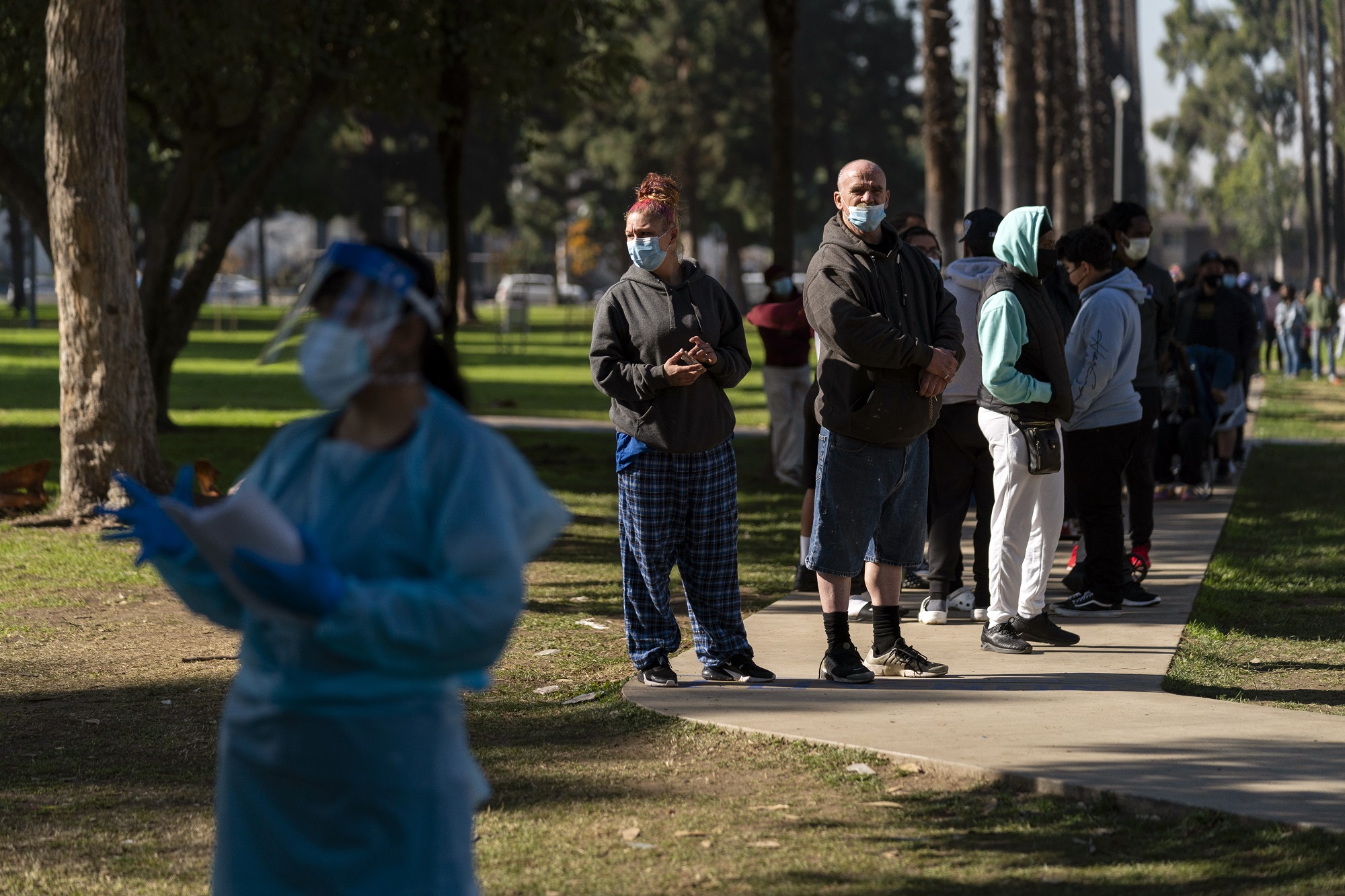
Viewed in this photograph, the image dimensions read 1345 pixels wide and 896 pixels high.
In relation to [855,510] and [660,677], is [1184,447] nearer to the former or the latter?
[855,510]

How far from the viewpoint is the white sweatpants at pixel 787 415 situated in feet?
42.2

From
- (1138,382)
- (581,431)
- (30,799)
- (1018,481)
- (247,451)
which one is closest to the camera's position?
(30,799)

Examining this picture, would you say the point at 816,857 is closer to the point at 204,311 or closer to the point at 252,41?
the point at 252,41

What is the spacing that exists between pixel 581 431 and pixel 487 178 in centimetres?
3980

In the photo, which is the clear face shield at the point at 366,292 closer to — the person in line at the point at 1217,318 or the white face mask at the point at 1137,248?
the white face mask at the point at 1137,248

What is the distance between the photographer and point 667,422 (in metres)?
6.35

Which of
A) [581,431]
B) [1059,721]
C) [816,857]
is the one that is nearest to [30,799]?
[816,857]

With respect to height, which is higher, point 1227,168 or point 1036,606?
point 1227,168

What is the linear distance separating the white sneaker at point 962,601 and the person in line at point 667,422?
2010mm

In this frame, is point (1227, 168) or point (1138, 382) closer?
point (1138, 382)

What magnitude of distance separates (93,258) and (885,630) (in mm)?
7026

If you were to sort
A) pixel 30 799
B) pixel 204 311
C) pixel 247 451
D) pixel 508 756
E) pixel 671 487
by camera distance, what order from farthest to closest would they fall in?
pixel 204 311
pixel 247 451
pixel 671 487
pixel 508 756
pixel 30 799

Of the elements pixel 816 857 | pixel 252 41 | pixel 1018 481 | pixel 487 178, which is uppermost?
pixel 487 178

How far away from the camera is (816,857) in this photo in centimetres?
465
